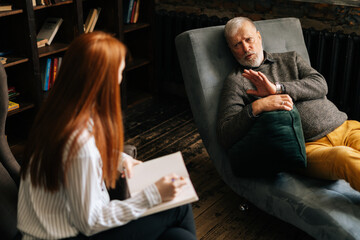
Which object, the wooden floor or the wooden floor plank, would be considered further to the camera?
the wooden floor plank

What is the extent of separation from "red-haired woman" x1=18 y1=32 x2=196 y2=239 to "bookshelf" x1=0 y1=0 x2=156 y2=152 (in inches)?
61.6

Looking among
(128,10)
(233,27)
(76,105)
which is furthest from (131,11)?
(76,105)

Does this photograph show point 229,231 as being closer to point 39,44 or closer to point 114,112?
point 114,112

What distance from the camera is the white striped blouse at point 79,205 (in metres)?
1.08

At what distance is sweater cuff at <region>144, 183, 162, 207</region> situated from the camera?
1.19m

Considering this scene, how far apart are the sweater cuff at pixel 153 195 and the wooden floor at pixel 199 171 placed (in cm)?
87

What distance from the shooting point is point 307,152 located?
192cm

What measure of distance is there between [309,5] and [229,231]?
67.1 inches

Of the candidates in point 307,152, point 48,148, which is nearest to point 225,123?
point 307,152

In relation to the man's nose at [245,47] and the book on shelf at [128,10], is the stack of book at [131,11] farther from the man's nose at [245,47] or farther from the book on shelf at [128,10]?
the man's nose at [245,47]

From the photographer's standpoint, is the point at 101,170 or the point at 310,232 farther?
the point at 310,232

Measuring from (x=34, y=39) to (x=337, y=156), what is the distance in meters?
1.90

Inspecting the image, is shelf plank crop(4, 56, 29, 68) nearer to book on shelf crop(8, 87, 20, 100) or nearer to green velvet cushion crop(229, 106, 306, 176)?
book on shelf crop(8, 87, 20, 100)

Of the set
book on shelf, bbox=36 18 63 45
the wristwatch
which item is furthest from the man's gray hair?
book on shelf, bbox=36 18 63 45
